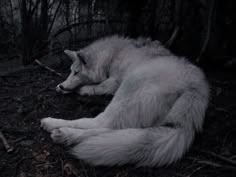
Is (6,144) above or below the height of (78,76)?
below

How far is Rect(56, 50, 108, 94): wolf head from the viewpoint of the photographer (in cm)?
422

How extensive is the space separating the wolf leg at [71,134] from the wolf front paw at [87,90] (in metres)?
1.26

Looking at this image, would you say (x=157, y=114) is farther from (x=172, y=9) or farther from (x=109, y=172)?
(x=172, y=9)

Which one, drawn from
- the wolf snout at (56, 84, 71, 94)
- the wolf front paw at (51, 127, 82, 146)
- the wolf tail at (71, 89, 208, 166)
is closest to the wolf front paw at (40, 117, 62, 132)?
the wolf front paw at (51, 127, 82, 146)

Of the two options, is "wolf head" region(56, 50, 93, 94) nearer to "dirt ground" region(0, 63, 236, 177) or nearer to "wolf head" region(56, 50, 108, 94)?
"wolf head" region(56, 50, 108, 94)

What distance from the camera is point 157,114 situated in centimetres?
286

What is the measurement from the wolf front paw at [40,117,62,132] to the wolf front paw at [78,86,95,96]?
102 cm

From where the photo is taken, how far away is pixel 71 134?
9.39 ft

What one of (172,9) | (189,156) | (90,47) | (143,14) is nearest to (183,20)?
(172,9)

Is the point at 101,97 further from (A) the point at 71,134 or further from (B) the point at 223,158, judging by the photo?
(B) the point at 223,158

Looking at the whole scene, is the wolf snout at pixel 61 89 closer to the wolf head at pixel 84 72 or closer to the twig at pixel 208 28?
the wolf head at pixel 84 72

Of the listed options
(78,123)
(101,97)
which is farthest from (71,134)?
(101,97)

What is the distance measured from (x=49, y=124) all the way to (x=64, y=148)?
0.39 m

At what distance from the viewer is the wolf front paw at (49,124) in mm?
3150
